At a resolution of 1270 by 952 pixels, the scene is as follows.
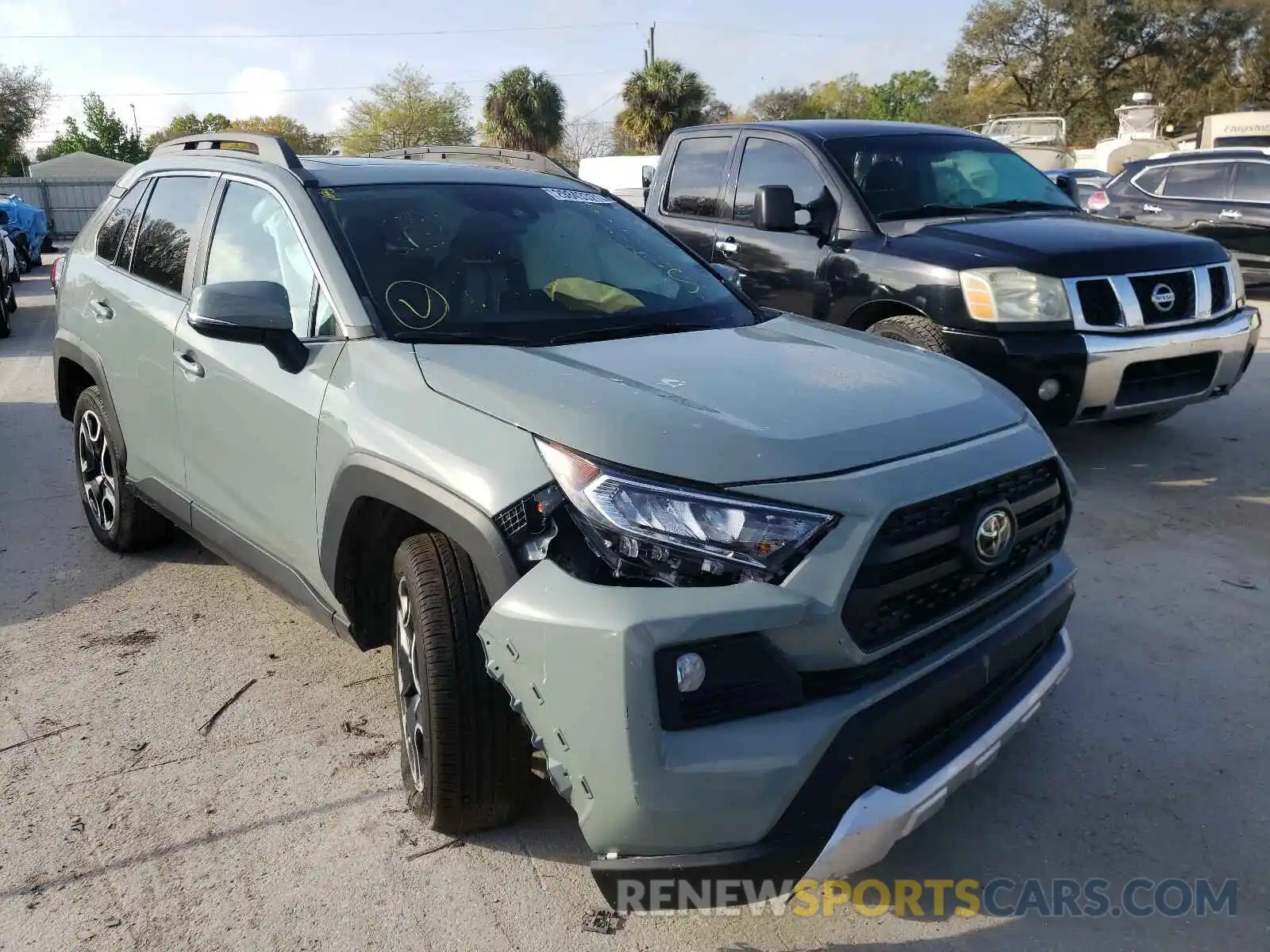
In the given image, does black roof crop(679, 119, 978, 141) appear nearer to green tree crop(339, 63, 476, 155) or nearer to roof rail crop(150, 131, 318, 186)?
roof rail crop(150, 131, 318, 186)

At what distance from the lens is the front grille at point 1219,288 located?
5.59 meters

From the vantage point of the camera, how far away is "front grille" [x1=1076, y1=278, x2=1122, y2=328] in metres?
5.16

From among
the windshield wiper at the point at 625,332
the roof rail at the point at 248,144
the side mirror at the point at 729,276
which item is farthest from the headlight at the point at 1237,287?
the roof rail at the point at 248,144

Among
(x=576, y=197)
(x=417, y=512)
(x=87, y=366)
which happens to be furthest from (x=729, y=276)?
(x=87, y=366)

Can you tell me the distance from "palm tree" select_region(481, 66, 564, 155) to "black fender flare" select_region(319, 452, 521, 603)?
4569cm

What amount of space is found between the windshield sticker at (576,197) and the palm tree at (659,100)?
132ft

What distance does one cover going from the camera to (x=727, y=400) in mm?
2477

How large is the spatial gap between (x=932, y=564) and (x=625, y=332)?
1.22 metres

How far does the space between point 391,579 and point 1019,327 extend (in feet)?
11.6

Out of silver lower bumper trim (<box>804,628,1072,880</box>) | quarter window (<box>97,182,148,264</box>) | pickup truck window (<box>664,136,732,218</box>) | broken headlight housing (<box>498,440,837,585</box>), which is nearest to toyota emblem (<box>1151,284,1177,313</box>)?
pickup truck window (<box>664,136,732,218</box>)

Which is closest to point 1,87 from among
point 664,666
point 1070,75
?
point 1070,75

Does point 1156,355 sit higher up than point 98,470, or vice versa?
point 1156,355

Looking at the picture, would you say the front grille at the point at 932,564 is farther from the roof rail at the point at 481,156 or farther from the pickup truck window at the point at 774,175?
the pickup truck window at the point at 774,175

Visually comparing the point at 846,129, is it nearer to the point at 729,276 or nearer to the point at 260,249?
the point at 729,276
